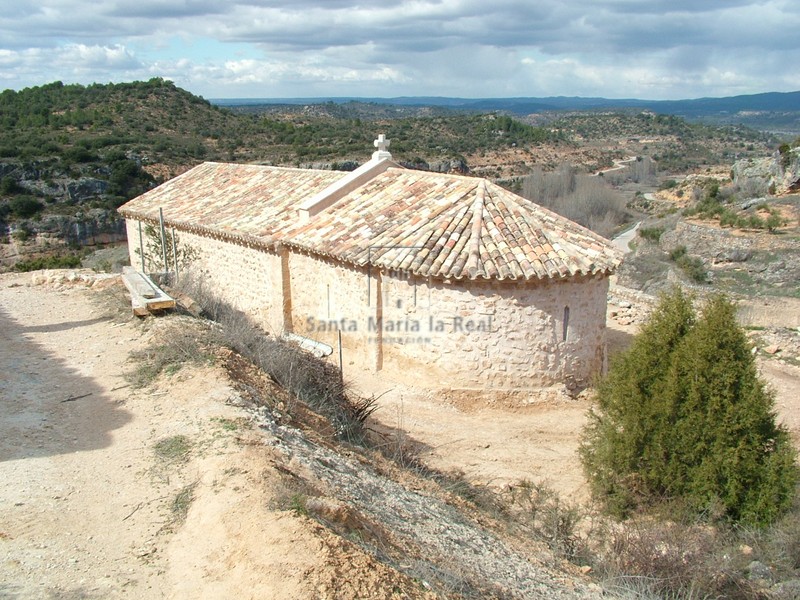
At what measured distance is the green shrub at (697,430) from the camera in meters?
7.62

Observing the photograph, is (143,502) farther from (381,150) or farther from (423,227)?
(381,150)

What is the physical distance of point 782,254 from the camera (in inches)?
876

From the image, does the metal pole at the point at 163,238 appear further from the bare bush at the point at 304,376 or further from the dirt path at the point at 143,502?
the dirt path at the point at 143,502

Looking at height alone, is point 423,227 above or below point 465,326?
above

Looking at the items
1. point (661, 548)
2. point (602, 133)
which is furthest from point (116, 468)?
point (602, 133)

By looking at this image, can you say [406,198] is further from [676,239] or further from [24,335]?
[676,239]

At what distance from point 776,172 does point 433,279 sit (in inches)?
1216

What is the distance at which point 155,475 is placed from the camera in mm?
5594

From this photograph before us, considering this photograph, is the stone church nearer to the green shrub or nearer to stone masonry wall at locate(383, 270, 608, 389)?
stone masonry wall at locate(383, 270, 608, 389)

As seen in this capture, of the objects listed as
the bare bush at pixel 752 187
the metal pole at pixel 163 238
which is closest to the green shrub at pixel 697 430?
the metal pole at pixel 163 238

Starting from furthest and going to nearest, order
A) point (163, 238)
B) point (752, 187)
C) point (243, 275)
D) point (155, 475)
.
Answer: point (752, 187) < point (163, 238) < point (243, 275) < point (155, 475)

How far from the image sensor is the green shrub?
300 inches

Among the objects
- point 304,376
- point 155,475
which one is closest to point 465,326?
point 304,376

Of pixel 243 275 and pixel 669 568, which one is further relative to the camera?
pixel 243 275
